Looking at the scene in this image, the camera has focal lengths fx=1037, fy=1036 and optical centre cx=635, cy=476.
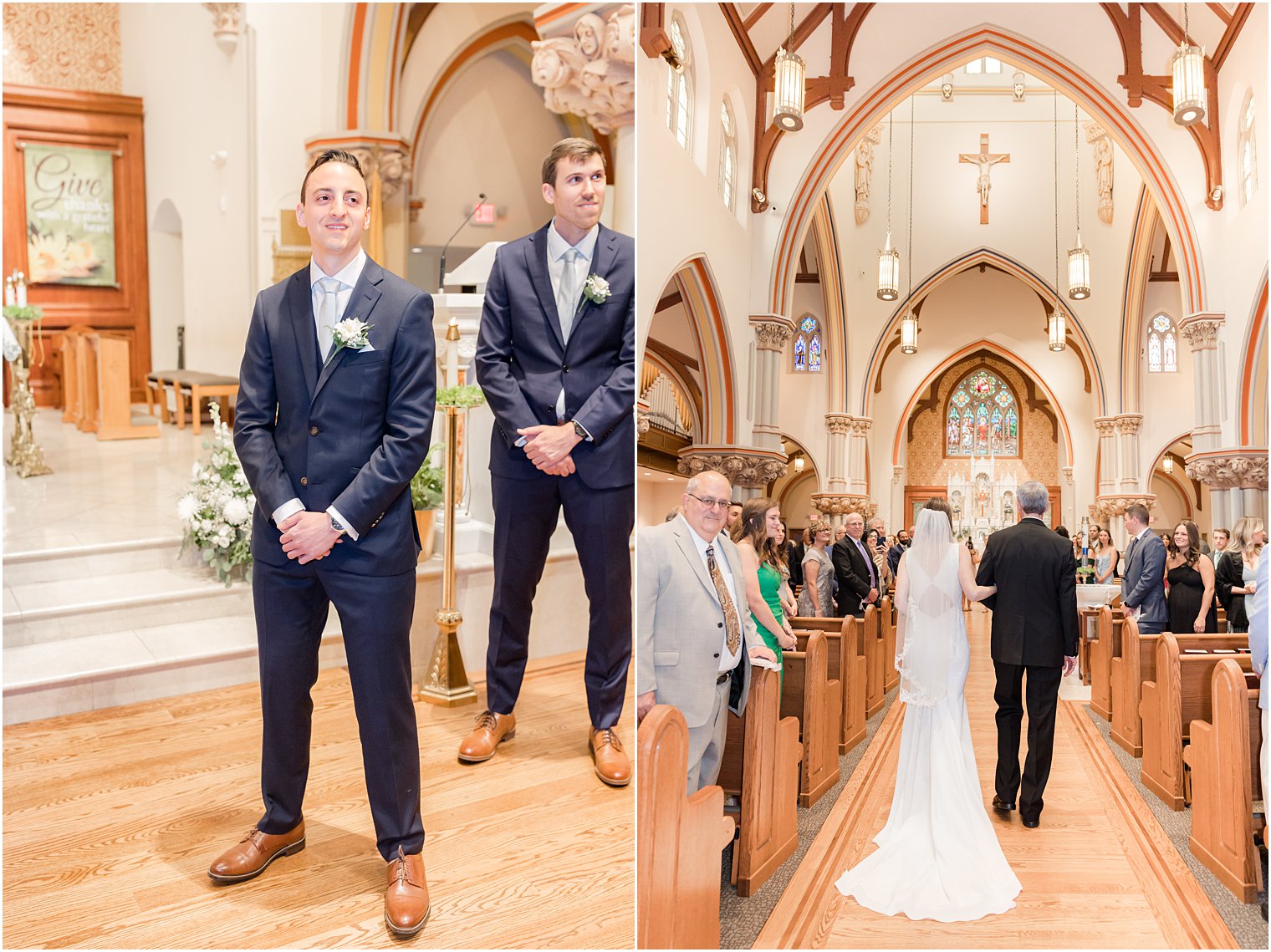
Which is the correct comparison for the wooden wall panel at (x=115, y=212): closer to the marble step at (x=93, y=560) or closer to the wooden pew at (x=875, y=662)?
the marble step at (x=93, y=560)

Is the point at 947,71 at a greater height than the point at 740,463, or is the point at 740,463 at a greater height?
the point at 947,71

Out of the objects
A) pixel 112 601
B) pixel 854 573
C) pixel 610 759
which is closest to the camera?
pixel 854 573

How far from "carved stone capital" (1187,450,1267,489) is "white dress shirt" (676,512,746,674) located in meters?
1.08

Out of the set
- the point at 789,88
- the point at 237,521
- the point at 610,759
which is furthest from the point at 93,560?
the point at 789,88

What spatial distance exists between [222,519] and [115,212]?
910 centimetres

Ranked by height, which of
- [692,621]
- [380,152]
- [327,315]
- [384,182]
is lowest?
[692,621]

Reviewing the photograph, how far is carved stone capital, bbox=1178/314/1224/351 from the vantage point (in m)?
2.38

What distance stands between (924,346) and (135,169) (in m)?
12.0

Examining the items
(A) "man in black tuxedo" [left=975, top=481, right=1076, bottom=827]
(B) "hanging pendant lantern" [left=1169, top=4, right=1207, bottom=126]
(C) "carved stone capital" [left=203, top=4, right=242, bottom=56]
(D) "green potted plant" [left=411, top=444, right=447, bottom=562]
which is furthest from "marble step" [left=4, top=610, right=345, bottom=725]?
(C) "carved stone capital" [left=203, top=4, right=242, bottom=56]

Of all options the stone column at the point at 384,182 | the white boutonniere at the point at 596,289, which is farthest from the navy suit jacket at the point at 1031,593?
the stone column at the point at 384,182

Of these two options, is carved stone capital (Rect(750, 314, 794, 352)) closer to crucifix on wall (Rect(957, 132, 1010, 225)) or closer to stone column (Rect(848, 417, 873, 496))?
stone column (Rect(848, 417, 873, 496))

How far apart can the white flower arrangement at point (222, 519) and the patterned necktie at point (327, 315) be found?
249 centimetres

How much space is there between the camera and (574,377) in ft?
9.55

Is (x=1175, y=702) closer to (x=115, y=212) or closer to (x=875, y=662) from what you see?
(x=875, y=662)
